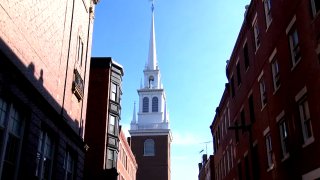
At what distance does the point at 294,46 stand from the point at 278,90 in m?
3.04

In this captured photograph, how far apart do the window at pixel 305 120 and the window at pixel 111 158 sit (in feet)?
86.8

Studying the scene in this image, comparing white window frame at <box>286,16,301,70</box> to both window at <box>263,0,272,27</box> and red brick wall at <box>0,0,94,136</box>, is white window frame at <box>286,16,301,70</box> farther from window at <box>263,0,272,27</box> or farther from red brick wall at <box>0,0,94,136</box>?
red brick wall at <box>0,0,94,136</box>

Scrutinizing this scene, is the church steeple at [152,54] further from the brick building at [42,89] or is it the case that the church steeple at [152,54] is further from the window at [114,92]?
the brick building at [42,89]

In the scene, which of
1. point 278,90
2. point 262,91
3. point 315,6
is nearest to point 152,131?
point 262,91

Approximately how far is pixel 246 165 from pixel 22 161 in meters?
18.2

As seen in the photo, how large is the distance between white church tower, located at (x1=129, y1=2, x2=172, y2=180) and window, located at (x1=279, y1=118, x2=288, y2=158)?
245 ft

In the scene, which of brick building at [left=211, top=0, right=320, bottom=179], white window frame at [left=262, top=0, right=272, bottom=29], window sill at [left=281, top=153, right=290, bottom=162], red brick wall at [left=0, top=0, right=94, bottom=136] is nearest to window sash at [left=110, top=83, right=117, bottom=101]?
brick building at [left=211, top=0, right=320, bottom=179]

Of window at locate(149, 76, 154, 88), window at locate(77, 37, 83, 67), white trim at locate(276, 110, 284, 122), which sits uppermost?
window at locate(149, 76, 154, 88)

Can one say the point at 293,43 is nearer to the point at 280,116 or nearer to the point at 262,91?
the point at 280,116

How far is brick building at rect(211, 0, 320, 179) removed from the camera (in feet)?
56.6

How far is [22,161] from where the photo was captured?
16484mm

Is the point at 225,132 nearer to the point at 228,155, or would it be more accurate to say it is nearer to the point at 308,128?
the point at 228,155

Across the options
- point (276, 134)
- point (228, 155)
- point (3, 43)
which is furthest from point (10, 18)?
point (228, 155)

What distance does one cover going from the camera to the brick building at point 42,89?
51.0 feet
